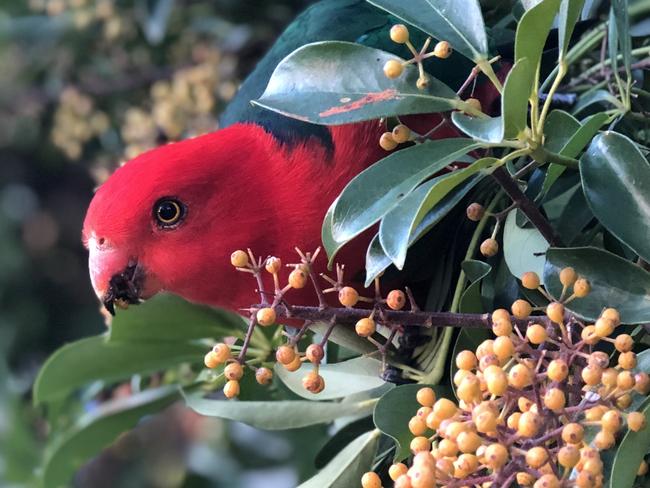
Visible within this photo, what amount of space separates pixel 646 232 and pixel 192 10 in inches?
51.1

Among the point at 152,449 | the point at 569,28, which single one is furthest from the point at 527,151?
the point at 152,449

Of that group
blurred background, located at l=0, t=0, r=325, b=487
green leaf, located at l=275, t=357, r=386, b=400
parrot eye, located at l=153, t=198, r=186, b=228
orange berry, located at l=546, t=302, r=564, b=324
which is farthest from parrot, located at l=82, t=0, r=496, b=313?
blurred background, located at l=0, t=0, r=325, b=487

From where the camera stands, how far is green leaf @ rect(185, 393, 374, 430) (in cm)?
77

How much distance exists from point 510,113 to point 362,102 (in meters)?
0.10

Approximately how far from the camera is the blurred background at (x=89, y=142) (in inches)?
58.0

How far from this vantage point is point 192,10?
5.60 ft

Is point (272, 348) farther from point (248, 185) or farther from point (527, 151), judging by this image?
point (527, 151)

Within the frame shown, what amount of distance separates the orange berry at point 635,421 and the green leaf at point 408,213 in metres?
0.15

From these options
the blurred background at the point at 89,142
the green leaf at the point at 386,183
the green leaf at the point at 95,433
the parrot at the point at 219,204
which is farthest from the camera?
the blurred background at the point at 89,142

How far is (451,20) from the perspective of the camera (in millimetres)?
610

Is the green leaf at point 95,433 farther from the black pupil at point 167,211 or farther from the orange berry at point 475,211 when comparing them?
the orange berry at point 475,211

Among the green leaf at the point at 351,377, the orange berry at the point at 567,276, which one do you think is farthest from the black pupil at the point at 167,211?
the orange berry at the point at 567,276

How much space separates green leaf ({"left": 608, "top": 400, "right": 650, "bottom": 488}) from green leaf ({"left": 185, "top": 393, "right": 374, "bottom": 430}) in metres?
0.29

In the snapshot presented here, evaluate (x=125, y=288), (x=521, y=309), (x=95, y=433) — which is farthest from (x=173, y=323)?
(x=521, y=309)
